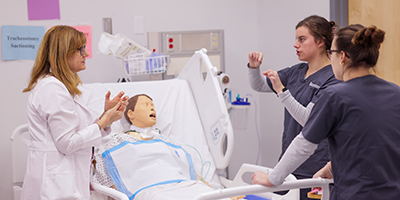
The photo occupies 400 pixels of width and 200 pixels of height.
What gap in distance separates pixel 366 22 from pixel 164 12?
5.36ft

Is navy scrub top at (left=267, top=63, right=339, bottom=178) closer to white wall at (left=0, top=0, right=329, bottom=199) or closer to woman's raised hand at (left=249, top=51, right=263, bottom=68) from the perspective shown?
woman's raised hand at (left=249, top=51, right=263, bottom=68)

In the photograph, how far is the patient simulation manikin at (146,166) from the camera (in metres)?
1.94

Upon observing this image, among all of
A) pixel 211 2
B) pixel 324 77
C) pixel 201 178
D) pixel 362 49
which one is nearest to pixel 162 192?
pixel 201 178

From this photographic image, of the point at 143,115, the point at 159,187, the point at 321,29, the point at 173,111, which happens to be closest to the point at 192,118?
the point at 173,111

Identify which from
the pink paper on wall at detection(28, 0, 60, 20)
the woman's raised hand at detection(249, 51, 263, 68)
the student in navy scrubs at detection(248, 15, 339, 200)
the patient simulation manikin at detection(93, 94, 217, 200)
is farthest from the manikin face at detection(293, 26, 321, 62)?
the pink paper on wall at detection(28, 0, 60, 20)

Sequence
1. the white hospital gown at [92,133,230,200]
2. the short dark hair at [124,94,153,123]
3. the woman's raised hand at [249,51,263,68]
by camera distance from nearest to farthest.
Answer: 1. the white hospital gown at [92,133,230,200]
2. the woman's raised hand at [249,51,263,68]
3. the short dark hair at [124,94,153,123]

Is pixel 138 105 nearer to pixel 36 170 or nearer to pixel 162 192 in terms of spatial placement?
pixel 162 192

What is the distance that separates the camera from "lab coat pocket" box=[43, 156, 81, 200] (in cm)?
161

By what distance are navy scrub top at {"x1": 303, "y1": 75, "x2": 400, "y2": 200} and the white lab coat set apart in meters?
0.98

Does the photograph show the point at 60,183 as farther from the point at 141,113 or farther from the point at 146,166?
the point at 141,113

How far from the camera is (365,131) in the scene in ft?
3.86

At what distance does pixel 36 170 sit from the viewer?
64.6 inches

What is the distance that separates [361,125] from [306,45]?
791 mm

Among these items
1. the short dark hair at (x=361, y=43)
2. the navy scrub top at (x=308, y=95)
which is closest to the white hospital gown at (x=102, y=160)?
the navy scrub top at (x=308, y=95)
